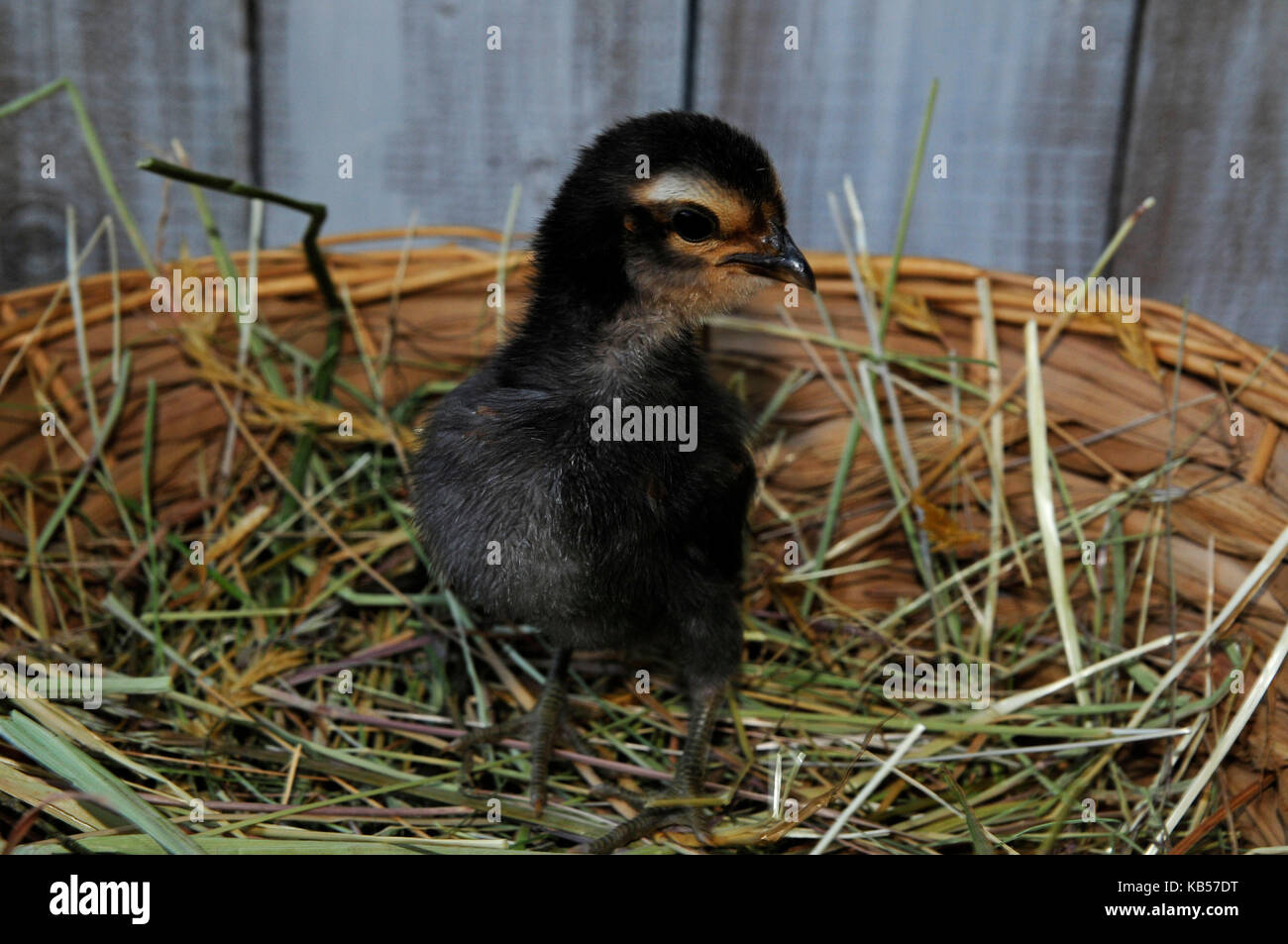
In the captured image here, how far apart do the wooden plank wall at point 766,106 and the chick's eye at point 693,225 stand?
91 centimetres

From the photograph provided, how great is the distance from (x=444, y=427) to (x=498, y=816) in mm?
489

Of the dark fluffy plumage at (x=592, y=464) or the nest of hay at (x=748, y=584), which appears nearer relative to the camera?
the dark fluffy plumage at (x=592, y=464)

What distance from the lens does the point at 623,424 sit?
1.34 m

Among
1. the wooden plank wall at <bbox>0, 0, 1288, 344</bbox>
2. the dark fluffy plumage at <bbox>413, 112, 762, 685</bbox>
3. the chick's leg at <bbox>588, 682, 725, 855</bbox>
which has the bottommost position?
the chick's leg at <bbox>588, 682, 725, 855</bbox>

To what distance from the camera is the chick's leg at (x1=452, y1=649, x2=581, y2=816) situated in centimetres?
152

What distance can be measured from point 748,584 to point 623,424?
1.91 ft

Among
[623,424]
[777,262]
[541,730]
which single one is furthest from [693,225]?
[541,730]

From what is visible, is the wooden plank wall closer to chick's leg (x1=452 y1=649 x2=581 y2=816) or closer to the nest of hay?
the nest of hay

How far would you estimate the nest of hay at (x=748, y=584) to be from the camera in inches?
56.8

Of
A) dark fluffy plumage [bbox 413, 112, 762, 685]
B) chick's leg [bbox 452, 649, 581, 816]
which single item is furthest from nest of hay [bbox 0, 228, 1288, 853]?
dark fluffy plumage [bbox 413, 112, 762, 685]

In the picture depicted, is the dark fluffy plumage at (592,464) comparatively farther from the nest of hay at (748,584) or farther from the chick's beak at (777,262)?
the nest of hay at (748,584)

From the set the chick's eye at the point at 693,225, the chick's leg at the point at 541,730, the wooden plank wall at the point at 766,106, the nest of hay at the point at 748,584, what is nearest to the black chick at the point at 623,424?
the chick's eye at the point at 693,225

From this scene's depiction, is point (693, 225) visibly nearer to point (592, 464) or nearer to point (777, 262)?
point (777, 262)

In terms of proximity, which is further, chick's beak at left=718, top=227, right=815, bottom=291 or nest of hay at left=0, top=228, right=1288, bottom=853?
nest of hay at left=0, top=228, right=1288, bottom=853
